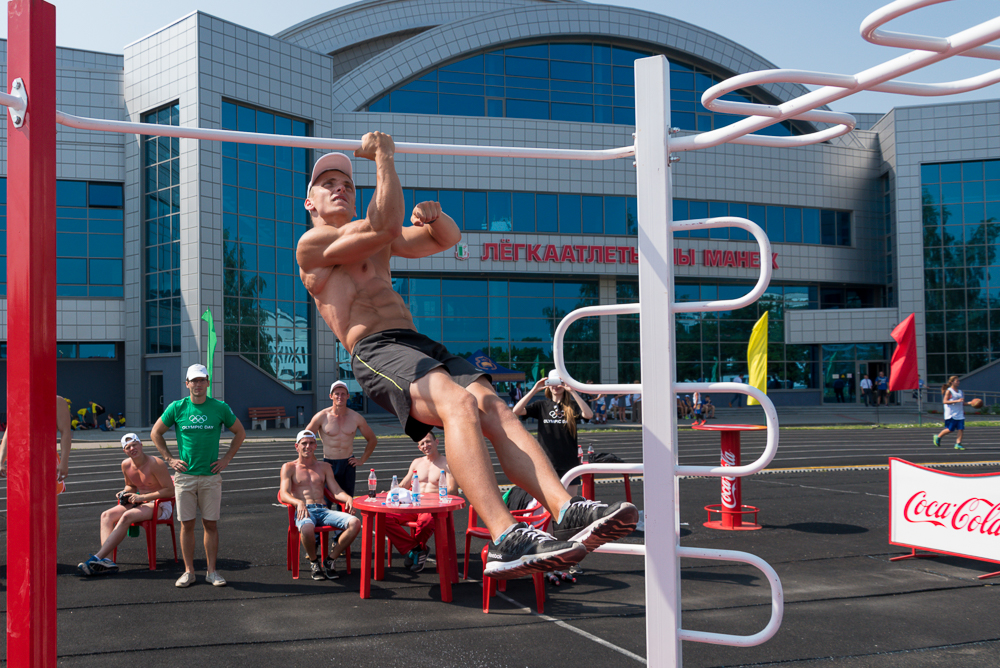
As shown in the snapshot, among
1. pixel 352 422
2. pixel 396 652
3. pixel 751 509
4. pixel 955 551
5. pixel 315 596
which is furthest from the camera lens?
pixel 751 509

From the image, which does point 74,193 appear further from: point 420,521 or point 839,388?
point 839,388

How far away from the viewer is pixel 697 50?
37375mm

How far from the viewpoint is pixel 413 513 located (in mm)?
7121

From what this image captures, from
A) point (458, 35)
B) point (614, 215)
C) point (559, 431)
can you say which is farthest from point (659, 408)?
point (458, 35)

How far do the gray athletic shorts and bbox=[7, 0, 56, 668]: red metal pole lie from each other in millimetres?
1208

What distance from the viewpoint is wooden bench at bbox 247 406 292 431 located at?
27.7 meters

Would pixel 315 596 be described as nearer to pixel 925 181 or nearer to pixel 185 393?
pixel 185 393

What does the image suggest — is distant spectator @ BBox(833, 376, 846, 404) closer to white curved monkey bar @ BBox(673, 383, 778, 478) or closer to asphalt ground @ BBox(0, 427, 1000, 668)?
asphalt ground @ BBox(0, 427, 1000, 668)

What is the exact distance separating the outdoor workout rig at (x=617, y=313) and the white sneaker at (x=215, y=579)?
4395mm

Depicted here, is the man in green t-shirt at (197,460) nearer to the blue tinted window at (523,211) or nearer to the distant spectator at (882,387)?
the blue tinted window at (523,211)

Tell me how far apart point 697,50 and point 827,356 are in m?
16.3

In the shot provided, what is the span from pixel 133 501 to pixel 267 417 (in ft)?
68.4

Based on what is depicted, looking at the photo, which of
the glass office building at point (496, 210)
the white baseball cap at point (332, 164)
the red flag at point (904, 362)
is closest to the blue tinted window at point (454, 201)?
the glass office building at point (496, 210)

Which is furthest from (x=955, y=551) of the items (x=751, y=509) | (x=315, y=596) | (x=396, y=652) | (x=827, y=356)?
(x=827, y=356)
